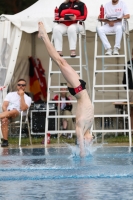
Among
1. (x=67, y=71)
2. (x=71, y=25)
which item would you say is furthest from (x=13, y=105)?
(x=67, y=71)

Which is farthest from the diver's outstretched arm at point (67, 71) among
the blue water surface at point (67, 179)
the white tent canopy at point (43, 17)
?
the white tent canopy at point (43, 17)

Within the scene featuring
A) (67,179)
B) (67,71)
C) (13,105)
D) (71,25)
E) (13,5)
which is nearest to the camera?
(67,179)

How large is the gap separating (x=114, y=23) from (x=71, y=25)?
0.91 m

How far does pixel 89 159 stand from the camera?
9.14 meters

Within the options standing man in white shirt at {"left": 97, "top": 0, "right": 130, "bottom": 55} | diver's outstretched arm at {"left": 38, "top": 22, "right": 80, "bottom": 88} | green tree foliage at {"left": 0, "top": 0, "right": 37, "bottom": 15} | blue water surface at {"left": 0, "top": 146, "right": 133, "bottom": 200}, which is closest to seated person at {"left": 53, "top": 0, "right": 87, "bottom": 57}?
standing man in white shirt at {"left": 97, "top": 0, "right": 130, "bottom": 55}

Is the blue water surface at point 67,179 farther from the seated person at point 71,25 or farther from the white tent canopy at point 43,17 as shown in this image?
the white tent canopy at point 43,17

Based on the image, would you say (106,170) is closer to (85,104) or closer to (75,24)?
(85,104)

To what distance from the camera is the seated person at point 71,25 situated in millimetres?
13398

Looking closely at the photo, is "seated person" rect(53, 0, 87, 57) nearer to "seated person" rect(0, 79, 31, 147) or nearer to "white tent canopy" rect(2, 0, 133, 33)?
"white tent canopy" rect(2, 0, 133, 33)

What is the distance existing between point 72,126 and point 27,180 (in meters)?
11.0

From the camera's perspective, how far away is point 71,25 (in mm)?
13414

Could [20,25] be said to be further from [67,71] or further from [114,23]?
[67,71]

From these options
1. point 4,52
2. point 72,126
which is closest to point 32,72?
point 72,126

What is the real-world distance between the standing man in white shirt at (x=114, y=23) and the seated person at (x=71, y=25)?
0.48 meters
